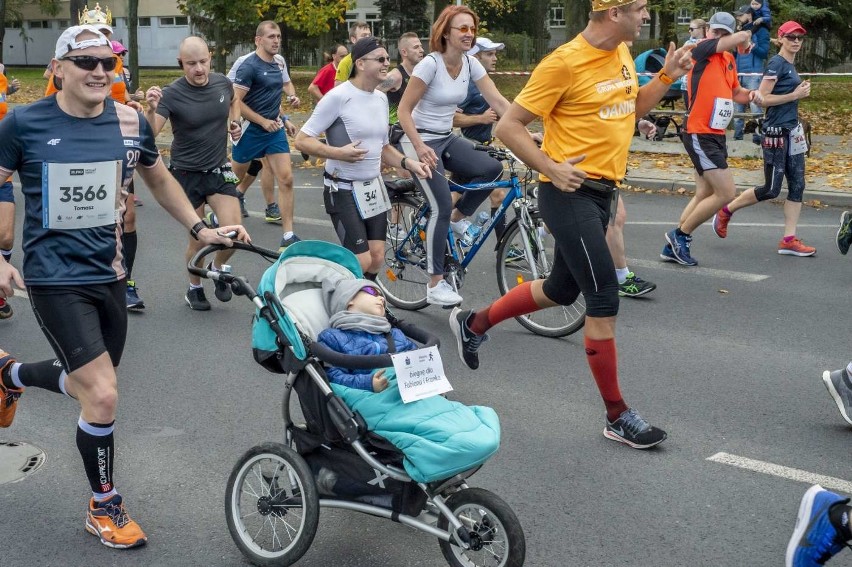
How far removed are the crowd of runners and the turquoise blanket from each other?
867 mm

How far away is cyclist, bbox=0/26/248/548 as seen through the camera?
4301mm

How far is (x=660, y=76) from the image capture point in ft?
18.1

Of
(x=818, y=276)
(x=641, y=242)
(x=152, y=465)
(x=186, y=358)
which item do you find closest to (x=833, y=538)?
(x=152, y=465)

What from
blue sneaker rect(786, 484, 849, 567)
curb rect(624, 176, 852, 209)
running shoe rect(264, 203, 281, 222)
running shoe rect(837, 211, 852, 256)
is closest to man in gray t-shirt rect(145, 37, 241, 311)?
running shoe rect(264, 203, 281, 222)

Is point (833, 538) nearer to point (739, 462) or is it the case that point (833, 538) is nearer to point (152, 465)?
point (739, 462)

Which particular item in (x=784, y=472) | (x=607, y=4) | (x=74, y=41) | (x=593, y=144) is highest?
(x=607, y=4)

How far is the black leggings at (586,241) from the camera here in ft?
17.4

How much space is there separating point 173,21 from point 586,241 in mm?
54575

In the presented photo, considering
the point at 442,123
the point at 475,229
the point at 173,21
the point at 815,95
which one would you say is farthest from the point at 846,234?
the point at 173,21

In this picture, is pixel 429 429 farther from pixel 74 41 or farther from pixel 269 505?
pixel 74 41

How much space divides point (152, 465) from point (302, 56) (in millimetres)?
44838

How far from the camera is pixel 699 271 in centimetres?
934

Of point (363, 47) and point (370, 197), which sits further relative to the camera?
point (370, 197)

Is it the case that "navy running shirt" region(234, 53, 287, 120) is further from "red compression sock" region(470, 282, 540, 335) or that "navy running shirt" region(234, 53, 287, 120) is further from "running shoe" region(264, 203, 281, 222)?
"red compression sock" region(470, 282, 540, 335)
